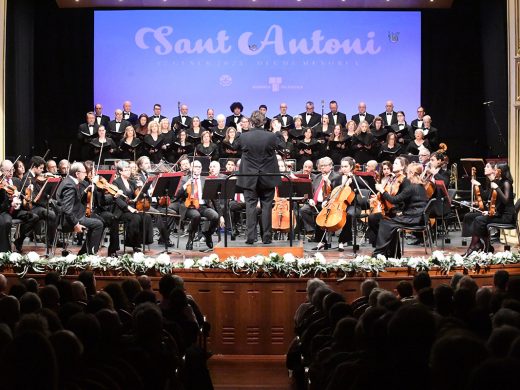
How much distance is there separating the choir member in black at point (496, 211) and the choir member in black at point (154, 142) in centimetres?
635

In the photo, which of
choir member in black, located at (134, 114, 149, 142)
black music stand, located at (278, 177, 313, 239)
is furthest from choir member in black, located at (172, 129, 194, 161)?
black music stand, located at (278, 177, 313, 239)

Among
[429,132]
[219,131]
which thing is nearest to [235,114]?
[219,131]

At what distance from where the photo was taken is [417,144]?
49.8 feet

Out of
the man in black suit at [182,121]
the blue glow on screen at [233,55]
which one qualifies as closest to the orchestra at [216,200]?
the man in black suit at [182,121]

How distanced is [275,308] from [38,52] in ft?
38.1

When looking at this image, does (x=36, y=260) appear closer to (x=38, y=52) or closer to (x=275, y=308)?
(x=275, y=308)

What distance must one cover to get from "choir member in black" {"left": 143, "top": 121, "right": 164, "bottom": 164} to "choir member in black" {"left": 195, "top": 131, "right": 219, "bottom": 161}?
86 centimetres

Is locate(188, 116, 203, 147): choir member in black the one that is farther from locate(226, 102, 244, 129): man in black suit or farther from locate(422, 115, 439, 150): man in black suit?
locate(422, 115, 439, 150): man in black suit

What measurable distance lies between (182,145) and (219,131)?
2.81 feet

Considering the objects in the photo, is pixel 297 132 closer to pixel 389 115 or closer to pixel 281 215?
pixel 389 115

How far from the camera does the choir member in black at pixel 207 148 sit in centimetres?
1455

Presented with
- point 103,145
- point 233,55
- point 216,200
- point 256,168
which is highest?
point 233,55

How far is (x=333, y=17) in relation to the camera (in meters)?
17.6

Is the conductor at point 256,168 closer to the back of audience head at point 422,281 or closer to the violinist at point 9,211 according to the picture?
the violinist at point 9,211
